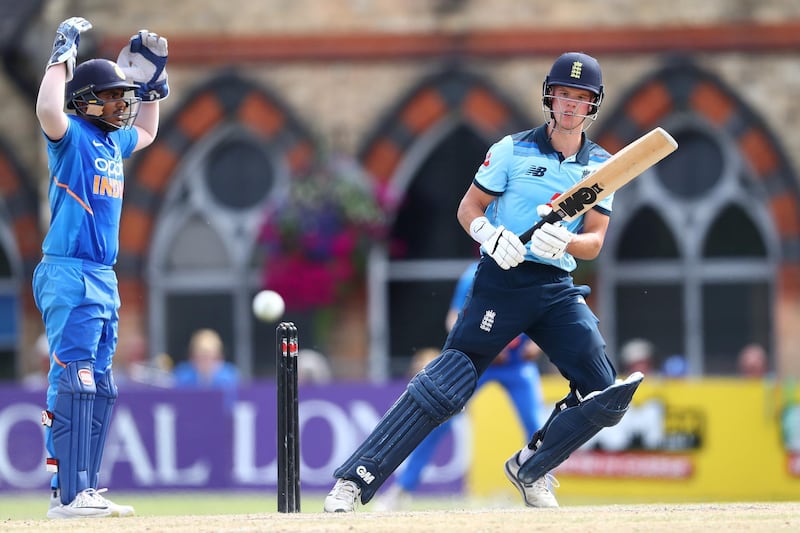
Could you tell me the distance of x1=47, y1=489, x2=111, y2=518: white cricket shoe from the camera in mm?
6816

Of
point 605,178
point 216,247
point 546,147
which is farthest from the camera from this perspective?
point 216,247

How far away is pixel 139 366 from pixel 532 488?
28.6ft

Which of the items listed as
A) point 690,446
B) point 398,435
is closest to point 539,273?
point 398,435

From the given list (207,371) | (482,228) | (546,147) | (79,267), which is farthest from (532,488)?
(207,371)

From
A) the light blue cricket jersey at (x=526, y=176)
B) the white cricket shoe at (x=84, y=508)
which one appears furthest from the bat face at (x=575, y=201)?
the white cricket shoe at (x=84, y=508)

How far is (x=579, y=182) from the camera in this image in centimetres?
687

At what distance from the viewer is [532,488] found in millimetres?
7477

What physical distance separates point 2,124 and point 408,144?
4.48m

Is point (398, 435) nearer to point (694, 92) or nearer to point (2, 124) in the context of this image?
point (694, 92)

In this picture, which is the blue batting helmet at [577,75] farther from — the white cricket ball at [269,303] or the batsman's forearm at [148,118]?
the white cricket ball at [269,303]

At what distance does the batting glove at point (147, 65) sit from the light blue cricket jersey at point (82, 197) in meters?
0.53

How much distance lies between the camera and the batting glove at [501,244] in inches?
265

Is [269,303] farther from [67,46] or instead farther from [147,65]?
[67,46]

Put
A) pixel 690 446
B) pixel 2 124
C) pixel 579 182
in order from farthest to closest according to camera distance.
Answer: pixel 2 124 < pixel 690 446 < pixel 579 182
